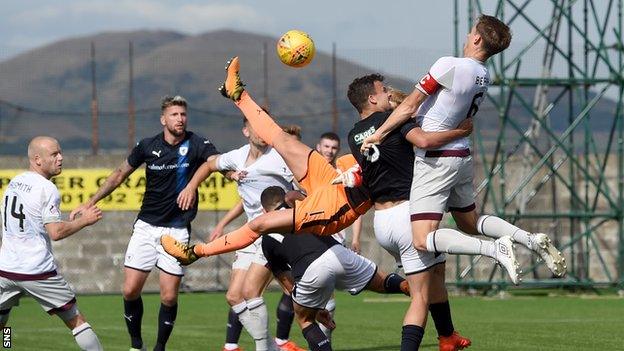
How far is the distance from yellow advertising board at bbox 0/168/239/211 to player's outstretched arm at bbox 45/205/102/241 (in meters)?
14.2

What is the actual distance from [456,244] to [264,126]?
196 centimetres

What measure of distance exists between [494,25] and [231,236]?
8.49 ft

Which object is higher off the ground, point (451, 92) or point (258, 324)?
point (451, 92)

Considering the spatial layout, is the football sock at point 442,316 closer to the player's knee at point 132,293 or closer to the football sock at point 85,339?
the football sock at point 85,339

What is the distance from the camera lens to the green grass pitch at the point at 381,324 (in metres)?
14.3

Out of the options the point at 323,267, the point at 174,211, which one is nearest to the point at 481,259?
the point at 174,211

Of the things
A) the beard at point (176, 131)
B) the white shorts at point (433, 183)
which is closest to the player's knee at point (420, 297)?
the white shorts at point (433, 183)

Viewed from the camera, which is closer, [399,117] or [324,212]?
[399,117]

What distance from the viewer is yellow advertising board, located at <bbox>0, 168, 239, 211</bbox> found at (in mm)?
25500

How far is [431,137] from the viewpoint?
34.6 feet

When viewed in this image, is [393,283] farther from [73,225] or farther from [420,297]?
[73,225]

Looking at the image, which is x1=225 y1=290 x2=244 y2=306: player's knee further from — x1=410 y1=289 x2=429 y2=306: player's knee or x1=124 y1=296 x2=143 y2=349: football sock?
x1=410 y1=289 x2=429 y2=306: player's knee

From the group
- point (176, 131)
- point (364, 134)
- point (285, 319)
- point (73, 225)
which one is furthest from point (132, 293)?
point (364, 134)

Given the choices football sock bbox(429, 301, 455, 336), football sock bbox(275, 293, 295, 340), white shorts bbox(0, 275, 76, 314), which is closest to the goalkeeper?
white shorts bbox(0, 275, 76, 314)
